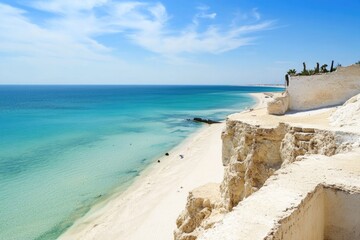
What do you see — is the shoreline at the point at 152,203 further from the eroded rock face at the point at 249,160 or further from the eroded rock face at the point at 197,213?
the eroded rock face at the point at 249,160

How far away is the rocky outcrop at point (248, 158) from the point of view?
1013 cm

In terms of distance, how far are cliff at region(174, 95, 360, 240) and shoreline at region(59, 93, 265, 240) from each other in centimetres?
378

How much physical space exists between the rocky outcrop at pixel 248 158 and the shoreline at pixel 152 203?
12.2 feet

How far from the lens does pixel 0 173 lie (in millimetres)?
26688

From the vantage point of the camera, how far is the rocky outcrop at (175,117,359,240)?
10.1m

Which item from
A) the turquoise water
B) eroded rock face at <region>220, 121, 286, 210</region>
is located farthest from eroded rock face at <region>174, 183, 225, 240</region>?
the turquoise water

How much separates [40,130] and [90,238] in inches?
1402

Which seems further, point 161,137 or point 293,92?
point 161,137

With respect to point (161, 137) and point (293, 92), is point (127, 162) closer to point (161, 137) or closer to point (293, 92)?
point (161, 137)

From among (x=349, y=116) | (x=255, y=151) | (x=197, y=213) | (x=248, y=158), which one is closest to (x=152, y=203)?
(x=197, y=213)

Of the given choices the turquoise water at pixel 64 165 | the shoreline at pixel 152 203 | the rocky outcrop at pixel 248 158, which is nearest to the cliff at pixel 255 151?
the rocky outcrop at pixel 248 158

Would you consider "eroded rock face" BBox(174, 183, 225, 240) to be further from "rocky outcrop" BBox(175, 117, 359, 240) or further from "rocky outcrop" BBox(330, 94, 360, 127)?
Answer: "rocky outcrop" BBox(330, 94, 360, 127)

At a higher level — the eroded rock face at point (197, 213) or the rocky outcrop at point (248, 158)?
the rocky outcrop at point (248, 158)

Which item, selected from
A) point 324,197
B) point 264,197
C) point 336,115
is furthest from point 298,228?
point 336,115
